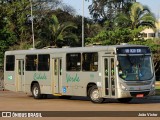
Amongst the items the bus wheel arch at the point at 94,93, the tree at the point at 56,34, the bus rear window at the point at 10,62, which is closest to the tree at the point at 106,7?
the tree at the point at 56,34

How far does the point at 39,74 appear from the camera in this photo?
27672mm

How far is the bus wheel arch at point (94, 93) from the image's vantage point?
23559 mm

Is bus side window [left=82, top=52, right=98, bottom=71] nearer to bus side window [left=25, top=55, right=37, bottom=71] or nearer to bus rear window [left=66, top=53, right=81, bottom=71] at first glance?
bus rear window [left=66, top=53, right=81, bottom=71]

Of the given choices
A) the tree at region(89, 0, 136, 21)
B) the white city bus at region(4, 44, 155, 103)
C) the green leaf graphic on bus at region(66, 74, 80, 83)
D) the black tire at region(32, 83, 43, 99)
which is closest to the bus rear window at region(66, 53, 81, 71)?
the white city bus at region(4, 44, 155, 103)

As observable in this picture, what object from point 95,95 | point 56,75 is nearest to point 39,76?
point 56,75

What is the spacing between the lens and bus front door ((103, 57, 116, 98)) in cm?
2281

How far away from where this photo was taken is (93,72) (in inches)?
936

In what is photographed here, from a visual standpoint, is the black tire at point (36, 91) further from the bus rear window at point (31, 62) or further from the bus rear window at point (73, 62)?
Answer: the bus rear window at point (73, 62)

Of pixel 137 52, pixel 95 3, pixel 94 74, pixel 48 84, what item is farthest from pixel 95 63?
pixel 95 3

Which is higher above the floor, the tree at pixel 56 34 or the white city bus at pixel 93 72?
the tree at pixel 56 34

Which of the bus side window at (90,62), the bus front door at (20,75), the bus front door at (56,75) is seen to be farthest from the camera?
the bus front door at (20,75)

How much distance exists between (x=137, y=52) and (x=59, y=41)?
3360 centimetres

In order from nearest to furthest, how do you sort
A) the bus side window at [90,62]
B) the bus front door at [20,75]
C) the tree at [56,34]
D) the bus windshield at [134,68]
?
the bus windshield at [134,68] → the bus side window at [90,62] → the bus front door at [20,75] → the tree at [56,34]

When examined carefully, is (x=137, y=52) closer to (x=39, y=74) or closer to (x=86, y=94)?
(x=86, y=94)
